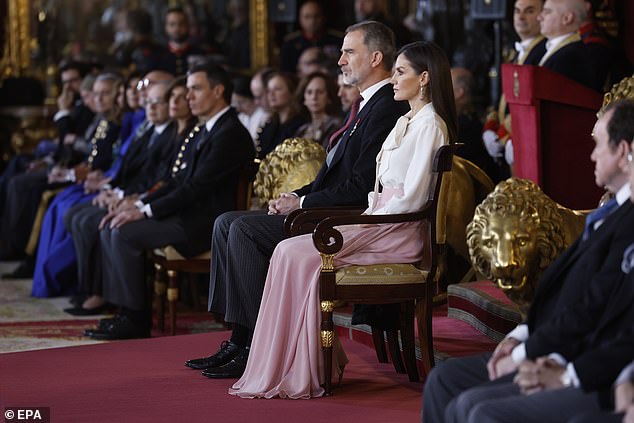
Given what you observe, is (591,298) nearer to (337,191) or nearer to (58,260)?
(337,191)

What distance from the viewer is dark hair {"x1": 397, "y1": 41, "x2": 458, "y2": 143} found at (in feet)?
Answer: 17.0

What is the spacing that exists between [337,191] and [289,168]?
1.00 m

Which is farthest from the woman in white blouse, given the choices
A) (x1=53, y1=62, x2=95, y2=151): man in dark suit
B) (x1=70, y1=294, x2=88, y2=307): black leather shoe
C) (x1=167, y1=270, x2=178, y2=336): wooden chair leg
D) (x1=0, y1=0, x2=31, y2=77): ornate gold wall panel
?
(x1=0, y1=0, x2=31, y2=77): ornate gold wall panel

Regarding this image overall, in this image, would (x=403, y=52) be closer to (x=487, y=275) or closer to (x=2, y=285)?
(x=487, y=275)

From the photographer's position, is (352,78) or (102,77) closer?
(352,78)

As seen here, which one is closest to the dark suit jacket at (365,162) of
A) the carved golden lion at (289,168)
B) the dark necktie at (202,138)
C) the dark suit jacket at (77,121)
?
the carved golden lion at (289,168)

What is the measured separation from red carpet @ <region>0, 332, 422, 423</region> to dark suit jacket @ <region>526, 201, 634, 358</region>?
1.32m

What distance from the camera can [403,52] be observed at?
5266 millimetres

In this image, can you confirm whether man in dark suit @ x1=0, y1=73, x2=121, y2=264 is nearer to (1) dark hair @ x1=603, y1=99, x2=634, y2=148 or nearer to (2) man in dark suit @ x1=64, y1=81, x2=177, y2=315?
(2) man in dark suit @ x1=64, y1=81, x2=177, y2=315

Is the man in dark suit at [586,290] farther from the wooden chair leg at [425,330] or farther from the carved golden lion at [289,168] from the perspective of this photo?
the carved golden lion at [289,168]

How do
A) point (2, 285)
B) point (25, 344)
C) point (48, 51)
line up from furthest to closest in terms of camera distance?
point (48, 51)
point (2, 285)
point (25, 344)

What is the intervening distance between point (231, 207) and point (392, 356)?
180 cm

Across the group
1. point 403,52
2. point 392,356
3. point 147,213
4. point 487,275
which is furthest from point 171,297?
point 487,275

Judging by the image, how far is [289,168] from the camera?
6.59 m
